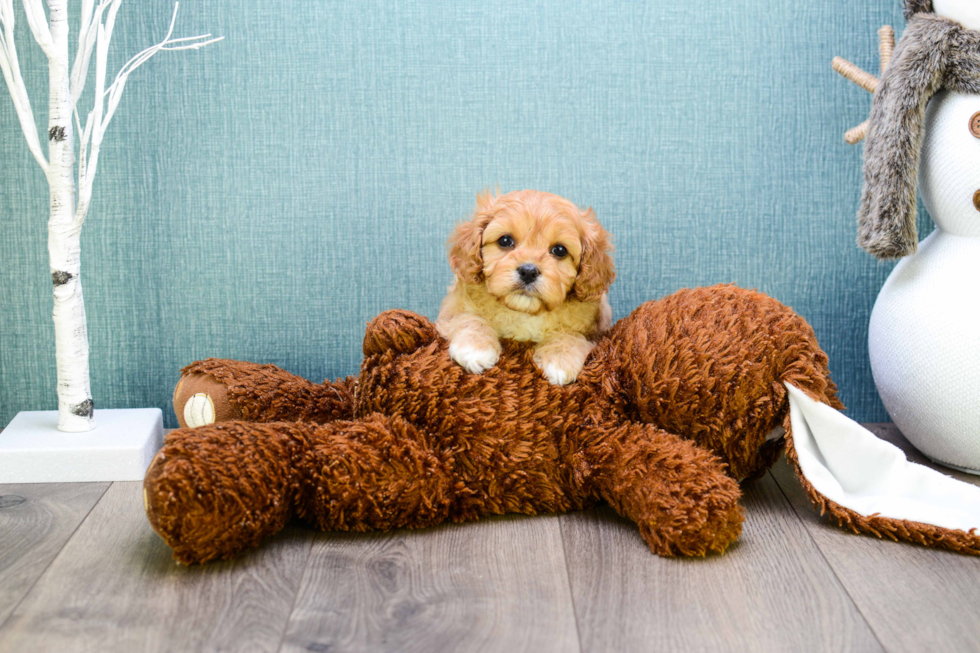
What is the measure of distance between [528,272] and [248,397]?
0.53 metres

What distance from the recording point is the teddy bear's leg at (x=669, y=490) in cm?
109

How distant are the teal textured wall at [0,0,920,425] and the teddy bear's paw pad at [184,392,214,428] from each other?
28cm

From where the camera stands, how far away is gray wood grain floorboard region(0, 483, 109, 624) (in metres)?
1.06

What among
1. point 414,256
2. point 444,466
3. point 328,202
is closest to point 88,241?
point 328,202

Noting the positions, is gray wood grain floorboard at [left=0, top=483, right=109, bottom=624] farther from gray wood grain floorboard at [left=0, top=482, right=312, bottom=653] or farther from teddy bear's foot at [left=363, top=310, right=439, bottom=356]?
teddy bear's foot at [left=363, top=310, right=439, bottom=356]

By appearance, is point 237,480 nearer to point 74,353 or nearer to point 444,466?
point 444,466

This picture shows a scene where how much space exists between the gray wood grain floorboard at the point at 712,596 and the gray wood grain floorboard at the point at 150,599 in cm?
37

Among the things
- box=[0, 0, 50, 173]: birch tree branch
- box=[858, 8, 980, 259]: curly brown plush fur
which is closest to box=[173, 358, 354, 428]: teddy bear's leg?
box=[0, 0, 50, 173]: birch tree branch

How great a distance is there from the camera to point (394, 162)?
63.2 inches

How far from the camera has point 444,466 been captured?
47.5 inches

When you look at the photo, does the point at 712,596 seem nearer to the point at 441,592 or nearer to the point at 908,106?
the point at 441,592

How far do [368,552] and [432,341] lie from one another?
0.33 m

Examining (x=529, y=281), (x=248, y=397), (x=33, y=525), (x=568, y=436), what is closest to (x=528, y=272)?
(x=529, y=281)

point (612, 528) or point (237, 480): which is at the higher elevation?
point (237, 480)
